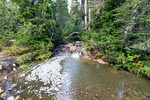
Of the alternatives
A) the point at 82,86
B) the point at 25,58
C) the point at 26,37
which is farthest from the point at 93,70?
the point at 26,37

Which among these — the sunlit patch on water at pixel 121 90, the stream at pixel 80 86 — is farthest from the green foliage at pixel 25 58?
the sunlit patch on water at pixel 121 90

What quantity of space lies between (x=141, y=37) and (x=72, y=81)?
14.9ft

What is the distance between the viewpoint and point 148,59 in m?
4.47

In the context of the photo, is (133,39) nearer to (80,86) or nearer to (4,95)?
(80,86)

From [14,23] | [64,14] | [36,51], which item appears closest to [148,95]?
[36,51]

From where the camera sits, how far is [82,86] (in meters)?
3.79

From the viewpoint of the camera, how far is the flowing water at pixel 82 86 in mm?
3158

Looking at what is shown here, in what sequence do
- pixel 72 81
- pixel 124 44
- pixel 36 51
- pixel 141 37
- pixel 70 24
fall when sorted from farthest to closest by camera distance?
pixel 70 24
pixel 36 51
pixel 124 44
pixel 141 37
pixel 72 81

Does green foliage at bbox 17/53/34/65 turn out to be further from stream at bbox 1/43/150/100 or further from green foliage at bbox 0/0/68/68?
stream at bbox 1/43/150/100

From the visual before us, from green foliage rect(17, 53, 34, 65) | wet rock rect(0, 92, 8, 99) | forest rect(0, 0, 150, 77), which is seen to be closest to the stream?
wet rock rect(0, 92, 8, 99)

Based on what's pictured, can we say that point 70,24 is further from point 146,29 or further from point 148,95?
point 148,95

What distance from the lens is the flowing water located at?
10.4 feet

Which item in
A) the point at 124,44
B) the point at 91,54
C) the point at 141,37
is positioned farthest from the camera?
the point at 91,54

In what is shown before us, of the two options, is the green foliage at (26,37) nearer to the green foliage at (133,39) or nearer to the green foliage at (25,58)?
the green foliage at (25,58)
